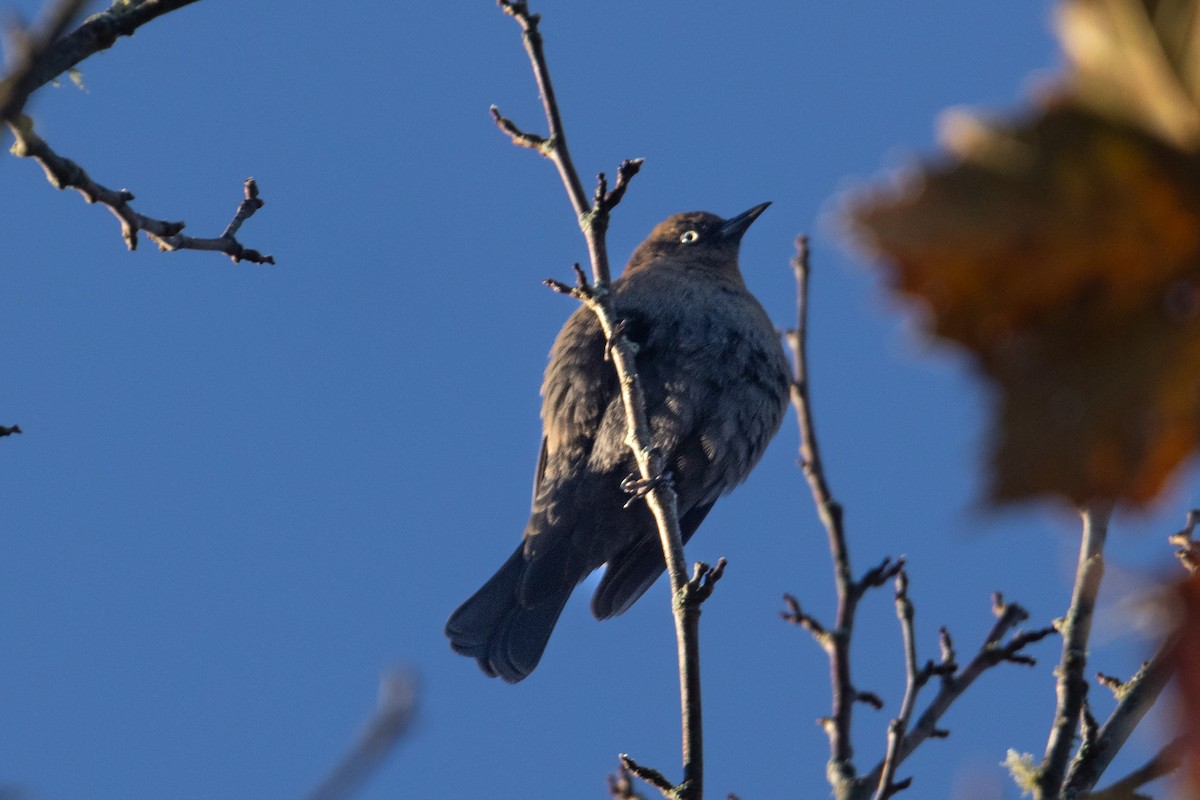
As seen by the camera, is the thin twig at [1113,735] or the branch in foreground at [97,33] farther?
the branch in foreground at [97,33]

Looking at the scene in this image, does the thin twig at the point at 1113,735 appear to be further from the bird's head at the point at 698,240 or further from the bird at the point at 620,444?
the bird's head at the point at 698,240

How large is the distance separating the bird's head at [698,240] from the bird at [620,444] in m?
0.77

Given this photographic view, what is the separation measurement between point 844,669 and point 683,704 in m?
0.68

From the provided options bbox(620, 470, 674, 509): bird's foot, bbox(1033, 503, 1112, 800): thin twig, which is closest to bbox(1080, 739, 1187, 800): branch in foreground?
bbox(1033, 503, 1112, 800): thin twig

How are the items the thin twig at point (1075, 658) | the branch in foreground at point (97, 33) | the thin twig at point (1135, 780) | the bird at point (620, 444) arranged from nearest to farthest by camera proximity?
the thin twig at point (1135, 780) < the thin twig at point (1075, 658) < the branch in foreground at point (97, 33) < the bird at point (620, 444)

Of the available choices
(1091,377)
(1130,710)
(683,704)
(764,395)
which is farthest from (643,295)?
(1091,377)

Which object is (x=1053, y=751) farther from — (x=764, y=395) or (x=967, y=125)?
(x=764, y=395)

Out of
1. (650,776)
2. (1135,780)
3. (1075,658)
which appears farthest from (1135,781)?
(650,776)

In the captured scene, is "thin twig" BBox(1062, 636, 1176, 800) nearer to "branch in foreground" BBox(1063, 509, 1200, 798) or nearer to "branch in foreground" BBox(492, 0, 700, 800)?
"branch in foreground" BBox(1063, 509, 1200, 798)

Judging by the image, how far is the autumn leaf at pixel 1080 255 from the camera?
0.88 meters

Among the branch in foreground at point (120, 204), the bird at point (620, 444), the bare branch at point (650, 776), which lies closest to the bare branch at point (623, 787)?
the bare branch at point (650, 776)

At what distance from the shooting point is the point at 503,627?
6.48 m

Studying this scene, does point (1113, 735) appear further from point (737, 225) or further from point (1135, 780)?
point (737, 225)

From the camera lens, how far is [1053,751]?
2.36m
